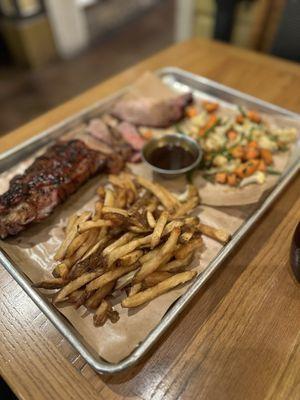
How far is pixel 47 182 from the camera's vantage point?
1844mm

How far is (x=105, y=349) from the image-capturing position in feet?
4.18

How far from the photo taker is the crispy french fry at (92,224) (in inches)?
58.7

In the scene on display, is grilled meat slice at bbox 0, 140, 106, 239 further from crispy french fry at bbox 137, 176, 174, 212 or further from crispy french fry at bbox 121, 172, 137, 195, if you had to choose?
crispy french fry at bbox 137, 176, 174, 212

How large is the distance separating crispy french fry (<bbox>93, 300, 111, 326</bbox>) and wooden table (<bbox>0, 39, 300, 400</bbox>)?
0.47 feet

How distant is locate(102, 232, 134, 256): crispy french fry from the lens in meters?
1.43

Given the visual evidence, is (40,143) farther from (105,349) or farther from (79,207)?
(105,349)

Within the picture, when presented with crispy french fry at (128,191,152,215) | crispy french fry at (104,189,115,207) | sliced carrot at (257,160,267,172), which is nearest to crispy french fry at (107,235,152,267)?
crispy french fry at (128,191,152,215)

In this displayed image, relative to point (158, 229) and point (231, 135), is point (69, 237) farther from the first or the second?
point (231, 135)

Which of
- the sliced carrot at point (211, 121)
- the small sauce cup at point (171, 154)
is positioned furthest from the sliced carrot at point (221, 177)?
the sliced carrot at point (211, 121)

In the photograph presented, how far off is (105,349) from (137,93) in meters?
1.98

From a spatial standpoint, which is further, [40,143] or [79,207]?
[40,143]

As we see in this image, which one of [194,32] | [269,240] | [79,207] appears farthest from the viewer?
[194,32]

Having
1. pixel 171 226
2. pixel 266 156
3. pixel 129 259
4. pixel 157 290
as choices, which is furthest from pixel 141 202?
pixel 266 156

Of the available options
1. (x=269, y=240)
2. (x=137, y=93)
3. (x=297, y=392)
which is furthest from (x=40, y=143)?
(x=297, y=392)
